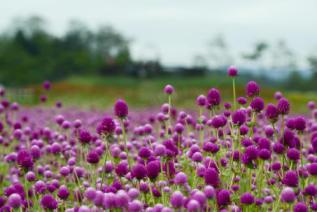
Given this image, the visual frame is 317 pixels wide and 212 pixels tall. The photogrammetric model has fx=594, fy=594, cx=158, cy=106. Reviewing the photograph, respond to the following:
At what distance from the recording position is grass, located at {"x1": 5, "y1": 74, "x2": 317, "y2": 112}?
24766 millimetres

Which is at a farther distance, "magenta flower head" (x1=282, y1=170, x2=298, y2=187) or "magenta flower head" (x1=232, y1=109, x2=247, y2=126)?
"magenta flower head" (x1=232, y1=109, x2=247, y2=126)

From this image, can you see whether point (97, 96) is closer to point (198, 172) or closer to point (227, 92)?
point (227, 92)

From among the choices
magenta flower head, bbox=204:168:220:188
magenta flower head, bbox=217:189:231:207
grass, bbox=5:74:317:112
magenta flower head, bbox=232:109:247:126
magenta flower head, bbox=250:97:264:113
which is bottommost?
grass, bbox=5:74:317:112

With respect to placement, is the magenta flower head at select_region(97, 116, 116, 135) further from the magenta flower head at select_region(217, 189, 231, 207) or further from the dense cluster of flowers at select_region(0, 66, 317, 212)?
the magenta flower head at select_region(217, 189, 231, 207)

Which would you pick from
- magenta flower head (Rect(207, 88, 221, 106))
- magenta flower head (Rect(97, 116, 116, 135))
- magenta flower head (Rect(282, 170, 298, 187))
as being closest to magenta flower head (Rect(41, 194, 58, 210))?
magenta flower head (Rect(97, 116, 116, 135))

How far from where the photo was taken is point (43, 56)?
185 ft

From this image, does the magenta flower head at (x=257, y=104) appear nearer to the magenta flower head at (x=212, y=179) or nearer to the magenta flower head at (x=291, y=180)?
the magenta flower head at (x=291, y=180)

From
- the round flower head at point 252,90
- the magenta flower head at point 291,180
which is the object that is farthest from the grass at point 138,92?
the magenta flower head at point 291,180

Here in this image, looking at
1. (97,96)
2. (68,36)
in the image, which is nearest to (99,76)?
(97,96)

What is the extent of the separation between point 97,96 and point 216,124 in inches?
986

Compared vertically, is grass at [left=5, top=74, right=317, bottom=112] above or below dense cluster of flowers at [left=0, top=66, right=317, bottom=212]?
below

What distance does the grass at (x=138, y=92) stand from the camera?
81.3 feet

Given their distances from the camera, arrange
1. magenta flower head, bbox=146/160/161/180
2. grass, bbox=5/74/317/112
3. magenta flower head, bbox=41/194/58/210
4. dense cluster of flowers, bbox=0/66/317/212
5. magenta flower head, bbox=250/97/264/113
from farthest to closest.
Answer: grass, bbox=5/74/317/112 < magenta flower head, bbox=250/97/264/113 < magenta flower head, bbox=41/194/58/210 < magenta flower head, bbox=146/160/161/180 < dense cluster of flowers, bbox=0/66/317/212

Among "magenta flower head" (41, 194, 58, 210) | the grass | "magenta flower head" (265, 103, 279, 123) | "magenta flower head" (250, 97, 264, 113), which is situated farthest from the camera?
the grass
